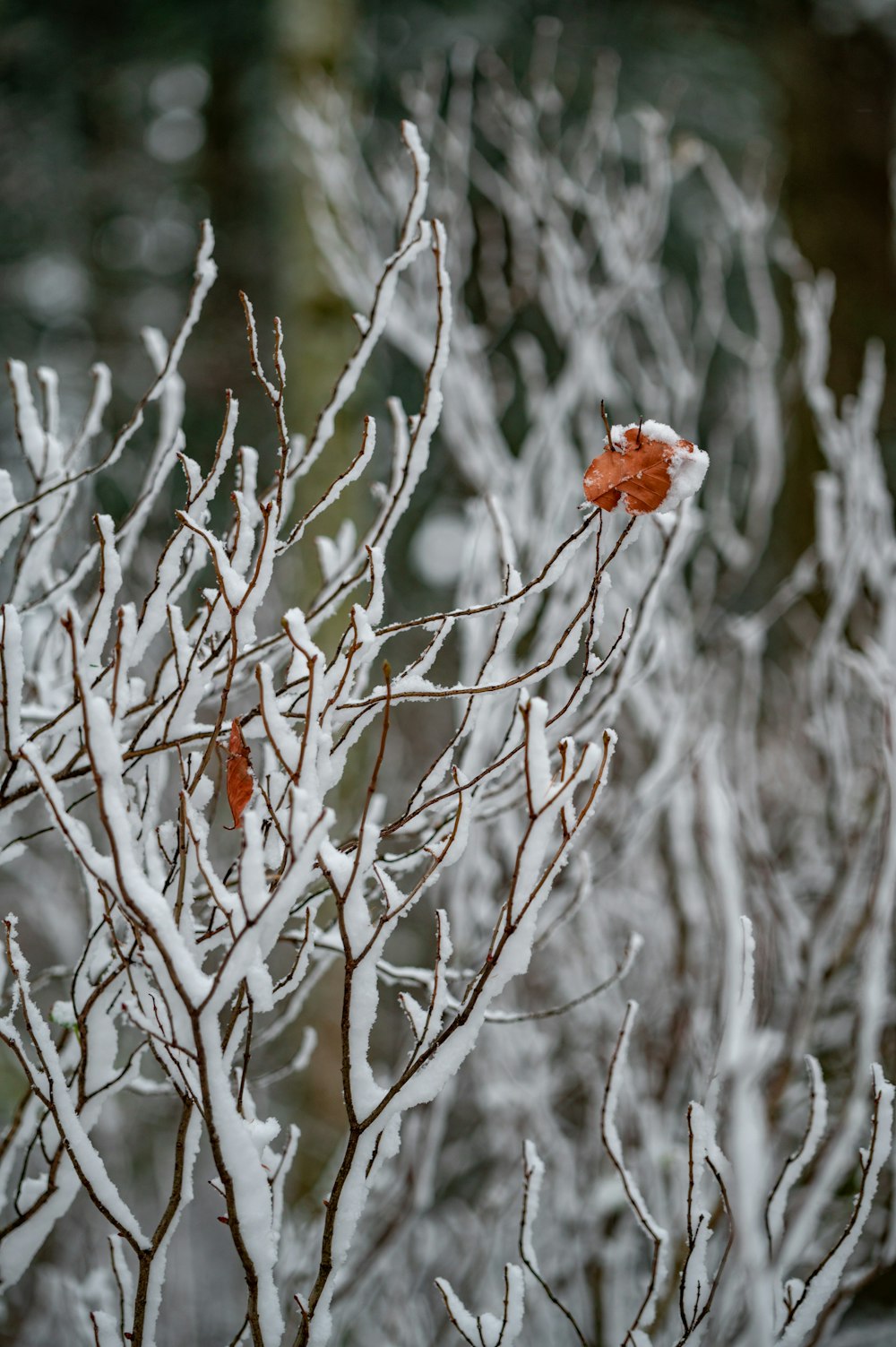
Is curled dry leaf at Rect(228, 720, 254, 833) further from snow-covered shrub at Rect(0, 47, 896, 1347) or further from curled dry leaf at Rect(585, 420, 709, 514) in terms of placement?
curled dry leaf at Rect(585, 420, 709, 514)

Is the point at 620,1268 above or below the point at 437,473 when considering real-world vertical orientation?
below

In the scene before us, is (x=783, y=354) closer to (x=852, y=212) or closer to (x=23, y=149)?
(x=852, y=212)

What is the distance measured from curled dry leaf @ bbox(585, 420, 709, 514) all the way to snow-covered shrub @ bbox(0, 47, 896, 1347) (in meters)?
0.02

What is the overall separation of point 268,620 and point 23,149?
2902mm

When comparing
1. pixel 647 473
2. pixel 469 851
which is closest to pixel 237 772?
pixel 647 473

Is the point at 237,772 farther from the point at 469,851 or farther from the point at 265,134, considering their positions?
the point at 265,134

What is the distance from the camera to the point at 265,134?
441 cm

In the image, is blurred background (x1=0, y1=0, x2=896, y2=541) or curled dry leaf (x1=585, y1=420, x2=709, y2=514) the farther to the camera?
blurred background (x1=0, y1=0, x2=896, y2=541)

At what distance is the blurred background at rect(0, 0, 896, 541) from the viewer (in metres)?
3.45

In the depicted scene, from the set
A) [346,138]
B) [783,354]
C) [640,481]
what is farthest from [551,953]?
[783,354]

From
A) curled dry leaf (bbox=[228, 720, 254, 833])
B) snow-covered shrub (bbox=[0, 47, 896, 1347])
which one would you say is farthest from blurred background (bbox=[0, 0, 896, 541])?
curled dry leaf (bbox=[228, 720, 254, 833])

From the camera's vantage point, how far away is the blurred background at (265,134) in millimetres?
3449

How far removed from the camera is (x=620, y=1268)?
1874mm

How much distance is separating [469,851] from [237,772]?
0.85m
